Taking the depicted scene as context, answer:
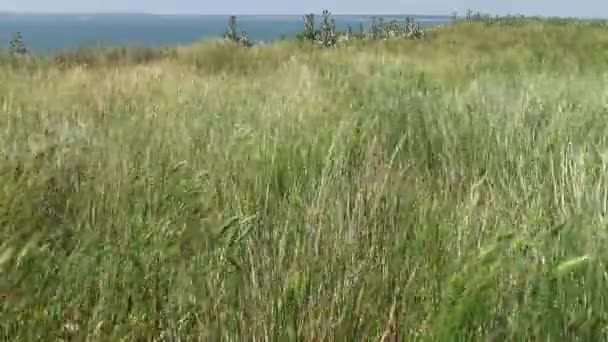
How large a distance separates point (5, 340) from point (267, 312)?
2.07 ft

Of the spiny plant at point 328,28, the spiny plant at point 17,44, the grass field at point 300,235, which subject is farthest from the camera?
the spiny plant at point 328,28

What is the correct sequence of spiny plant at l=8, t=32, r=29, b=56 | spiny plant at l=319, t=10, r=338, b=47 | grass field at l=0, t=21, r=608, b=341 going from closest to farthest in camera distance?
grass field at l=0, t=21, r=608, b=341 → spiny plant at l=8, t=32, r=29, b=56 → spiny plant at l=319, t=10, r=338, b=47

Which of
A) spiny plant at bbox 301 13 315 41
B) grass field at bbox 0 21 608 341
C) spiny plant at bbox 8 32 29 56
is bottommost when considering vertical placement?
grass field at bbox 0 21 608 341

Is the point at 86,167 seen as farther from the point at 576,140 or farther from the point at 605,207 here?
the point at 576,140

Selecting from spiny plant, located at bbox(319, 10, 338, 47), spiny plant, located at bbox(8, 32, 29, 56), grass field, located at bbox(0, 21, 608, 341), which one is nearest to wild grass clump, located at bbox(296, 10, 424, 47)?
spiny plant, located at bbox(319, 10, 338, 47)

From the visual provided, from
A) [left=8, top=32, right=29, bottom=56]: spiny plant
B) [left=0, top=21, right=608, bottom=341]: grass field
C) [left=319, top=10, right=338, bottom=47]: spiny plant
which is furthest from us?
[left=319, top=10, right=338, bottom=47]: spiny plant

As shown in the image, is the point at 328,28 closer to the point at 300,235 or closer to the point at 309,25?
the point at 309,25

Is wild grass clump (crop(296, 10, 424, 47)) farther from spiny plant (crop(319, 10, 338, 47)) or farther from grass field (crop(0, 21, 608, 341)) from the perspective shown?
grass field (crop(0, 21, 608, 341))

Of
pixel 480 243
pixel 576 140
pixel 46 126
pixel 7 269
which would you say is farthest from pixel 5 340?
pixel 576 140

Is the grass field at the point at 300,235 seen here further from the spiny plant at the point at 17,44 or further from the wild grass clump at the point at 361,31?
the wild grass clump at the point at 361,31

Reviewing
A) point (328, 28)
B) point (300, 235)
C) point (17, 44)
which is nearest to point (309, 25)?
point (328, 28)

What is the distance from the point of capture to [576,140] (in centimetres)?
293

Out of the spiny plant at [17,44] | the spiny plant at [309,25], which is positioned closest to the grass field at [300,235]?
the spiny plant at [17,44]

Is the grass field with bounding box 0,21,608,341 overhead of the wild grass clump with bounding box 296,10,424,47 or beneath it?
beneath
